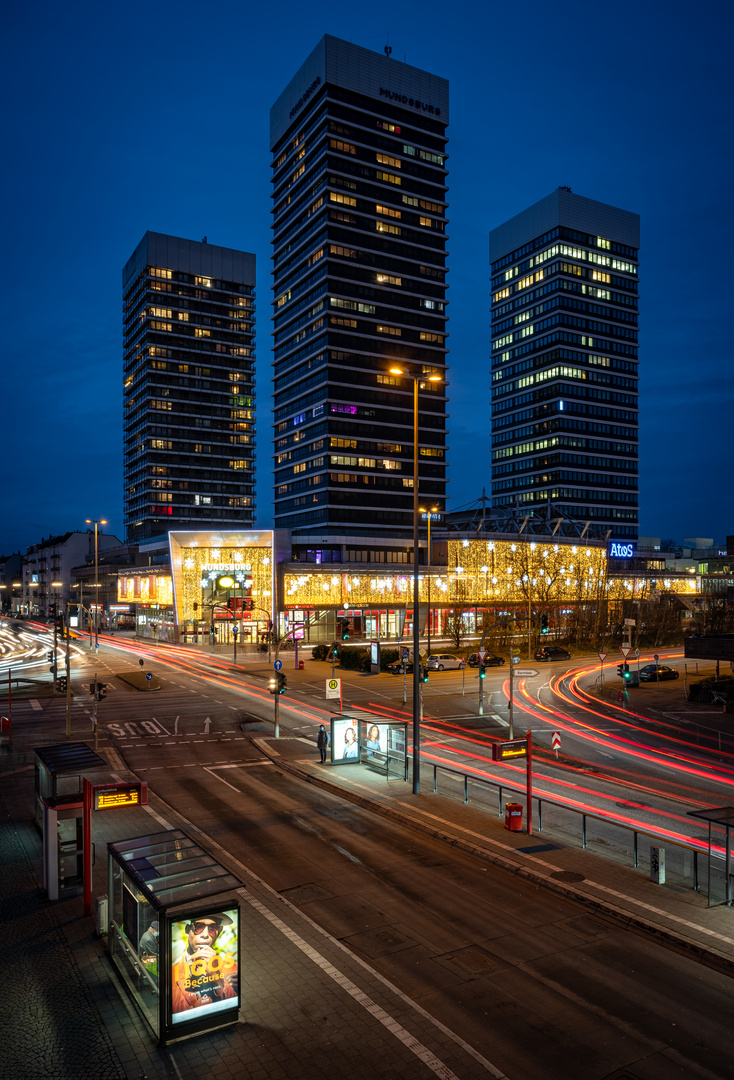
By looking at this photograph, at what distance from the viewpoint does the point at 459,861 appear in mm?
17891

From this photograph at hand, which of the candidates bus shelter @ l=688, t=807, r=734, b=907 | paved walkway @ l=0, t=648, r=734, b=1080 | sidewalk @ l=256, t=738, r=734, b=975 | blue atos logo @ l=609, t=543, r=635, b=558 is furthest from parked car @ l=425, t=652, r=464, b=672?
blue atos logo @ l=609, t=543, r=635, b=558

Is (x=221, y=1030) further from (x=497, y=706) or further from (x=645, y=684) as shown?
(x=645, y=684)

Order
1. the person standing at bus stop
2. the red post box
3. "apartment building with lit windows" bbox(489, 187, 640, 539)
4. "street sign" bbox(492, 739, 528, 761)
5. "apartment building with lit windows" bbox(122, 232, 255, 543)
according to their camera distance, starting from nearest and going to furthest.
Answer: the red post box → "street sign" bbox(492, 739, 528, 761) → the person standing at bus stop → "apartment building with lit windows" bbox(489, 187, 640, 539) → "apartment building with lit windows" bbox(122, 232, 255, 543)

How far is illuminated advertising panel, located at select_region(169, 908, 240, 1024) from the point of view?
10.2m

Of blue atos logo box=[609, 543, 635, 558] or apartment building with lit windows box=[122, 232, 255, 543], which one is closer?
blue atos logo box=[609, 543, 635, 558]

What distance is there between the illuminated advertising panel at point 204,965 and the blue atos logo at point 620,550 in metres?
116

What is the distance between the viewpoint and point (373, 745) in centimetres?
2755

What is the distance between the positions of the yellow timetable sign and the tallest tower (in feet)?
330

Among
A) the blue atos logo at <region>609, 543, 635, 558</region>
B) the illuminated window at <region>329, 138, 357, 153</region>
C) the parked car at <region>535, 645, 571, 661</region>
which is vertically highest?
the illuminated window at <region>329, 138, 357, 153</region>

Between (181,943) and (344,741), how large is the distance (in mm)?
18467

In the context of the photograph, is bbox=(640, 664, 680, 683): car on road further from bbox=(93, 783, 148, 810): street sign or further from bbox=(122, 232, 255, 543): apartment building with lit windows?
bbox=(122, 232, 255, 543): apartment building with lit windows

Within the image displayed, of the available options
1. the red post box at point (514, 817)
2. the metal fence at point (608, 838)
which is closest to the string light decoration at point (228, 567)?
the metal fence at point (608, 838)

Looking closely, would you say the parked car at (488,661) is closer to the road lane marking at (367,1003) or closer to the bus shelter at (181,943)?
the road lane marking at (367,1003)

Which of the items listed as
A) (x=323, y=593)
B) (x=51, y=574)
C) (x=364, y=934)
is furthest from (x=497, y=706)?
(x=51, y=574)
